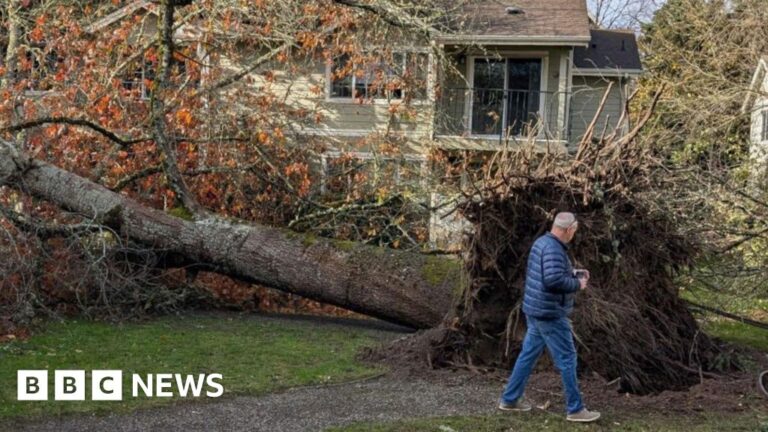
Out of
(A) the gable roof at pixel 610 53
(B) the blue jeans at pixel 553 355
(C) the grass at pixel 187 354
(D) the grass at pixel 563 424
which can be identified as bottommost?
(C) the grass at pixel 187 354

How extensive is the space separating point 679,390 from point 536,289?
7.37 feet

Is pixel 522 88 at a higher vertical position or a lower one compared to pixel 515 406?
higher

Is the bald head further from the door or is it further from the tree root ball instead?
the door

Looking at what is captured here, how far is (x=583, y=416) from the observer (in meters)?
6.46

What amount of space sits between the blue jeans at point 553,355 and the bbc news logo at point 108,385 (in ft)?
8.04

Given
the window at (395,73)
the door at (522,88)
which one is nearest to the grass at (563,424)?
the window at (395,73)

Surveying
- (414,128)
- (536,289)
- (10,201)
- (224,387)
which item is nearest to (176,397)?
(224,387)

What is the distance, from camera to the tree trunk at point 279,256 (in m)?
10.1

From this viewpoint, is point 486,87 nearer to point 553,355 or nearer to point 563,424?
point 553,355

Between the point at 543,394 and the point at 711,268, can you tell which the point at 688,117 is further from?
the point at 543,394

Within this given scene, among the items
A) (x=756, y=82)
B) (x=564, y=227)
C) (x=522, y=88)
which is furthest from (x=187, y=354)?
(x=756, y=82)

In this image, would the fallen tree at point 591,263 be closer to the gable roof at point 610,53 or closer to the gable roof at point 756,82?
the gable roof at point 756,82

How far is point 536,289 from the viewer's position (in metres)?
6.59

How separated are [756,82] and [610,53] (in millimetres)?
4799
